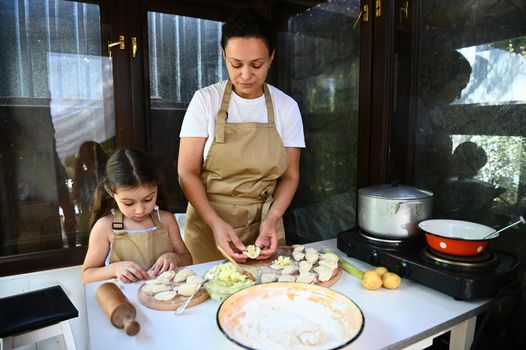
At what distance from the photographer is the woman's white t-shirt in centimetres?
154

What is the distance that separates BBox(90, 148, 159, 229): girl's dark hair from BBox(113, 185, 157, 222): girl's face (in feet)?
0.05

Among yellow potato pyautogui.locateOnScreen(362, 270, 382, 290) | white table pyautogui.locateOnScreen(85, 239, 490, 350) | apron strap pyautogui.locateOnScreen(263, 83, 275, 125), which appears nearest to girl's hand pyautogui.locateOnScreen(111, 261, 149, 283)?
white table pyautogui.locateOnScreen(85, 239, 490, 350)

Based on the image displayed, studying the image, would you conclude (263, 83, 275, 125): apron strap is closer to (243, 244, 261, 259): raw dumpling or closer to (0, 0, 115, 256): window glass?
(243, 244, 261, 259): raw dumpling

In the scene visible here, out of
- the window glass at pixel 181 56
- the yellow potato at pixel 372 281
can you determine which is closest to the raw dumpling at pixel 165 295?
the yellow potato at pixel 372 281

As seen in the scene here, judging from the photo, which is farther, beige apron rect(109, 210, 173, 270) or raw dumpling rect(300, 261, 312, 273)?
beige apron rect(109, 210, 173, 270)

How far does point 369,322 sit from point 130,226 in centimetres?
102

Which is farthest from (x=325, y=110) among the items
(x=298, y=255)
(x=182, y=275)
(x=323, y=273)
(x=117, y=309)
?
(x=117, y=309)

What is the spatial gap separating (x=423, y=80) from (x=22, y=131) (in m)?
2.03

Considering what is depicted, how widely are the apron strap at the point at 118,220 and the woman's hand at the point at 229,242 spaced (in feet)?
1.31

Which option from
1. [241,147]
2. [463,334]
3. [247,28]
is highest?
[247,28]

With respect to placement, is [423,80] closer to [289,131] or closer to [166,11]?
[289,131]

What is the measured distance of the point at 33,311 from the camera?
3.74 feet

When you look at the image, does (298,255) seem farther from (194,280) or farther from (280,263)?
(194,280)

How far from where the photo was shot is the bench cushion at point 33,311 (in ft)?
3.49
